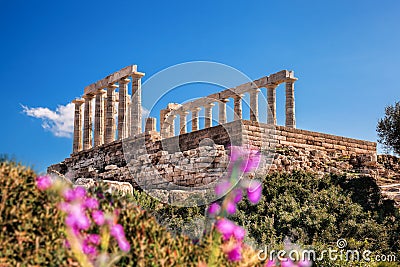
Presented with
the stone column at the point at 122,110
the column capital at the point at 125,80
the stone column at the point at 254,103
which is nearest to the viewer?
the stone column at the point at 122,110

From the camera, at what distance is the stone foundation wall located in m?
16.4

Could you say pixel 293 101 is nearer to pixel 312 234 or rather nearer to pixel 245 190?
pixel 245 190

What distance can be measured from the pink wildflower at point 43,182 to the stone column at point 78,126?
2730cm

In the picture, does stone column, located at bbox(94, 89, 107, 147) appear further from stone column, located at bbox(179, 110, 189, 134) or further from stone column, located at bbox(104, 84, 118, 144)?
stone column, located at bbox(179, 110, 189, 134)

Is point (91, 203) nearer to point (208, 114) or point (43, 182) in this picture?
point (43, 182)

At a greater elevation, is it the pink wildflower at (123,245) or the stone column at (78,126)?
the stone column at (78,126)

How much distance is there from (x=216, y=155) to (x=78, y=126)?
686 inches

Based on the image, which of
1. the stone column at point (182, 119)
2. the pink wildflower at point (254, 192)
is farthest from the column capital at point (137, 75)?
the pink wildflower at point (254, 192)

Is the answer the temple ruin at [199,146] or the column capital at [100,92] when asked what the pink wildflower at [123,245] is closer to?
the temple ruin at [199,146]

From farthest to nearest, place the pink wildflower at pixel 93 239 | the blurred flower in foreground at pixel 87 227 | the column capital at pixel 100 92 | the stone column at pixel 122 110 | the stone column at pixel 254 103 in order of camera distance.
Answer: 1. the column capital at pixel 100 92
2. the stone column at pixel 254 103
3. the stone column at pixel 122 110
4. the pink wildflower at pixel 93 239
5. the blurred flower in foreground at pixel 87 227

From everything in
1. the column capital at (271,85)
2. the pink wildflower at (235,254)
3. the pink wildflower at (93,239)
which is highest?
the column capital at (271,85)

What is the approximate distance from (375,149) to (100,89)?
1475 centimetres

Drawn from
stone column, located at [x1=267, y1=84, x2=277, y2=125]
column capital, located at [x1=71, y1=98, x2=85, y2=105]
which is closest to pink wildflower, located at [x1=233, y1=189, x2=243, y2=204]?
stone column, located at [x1=267, y1=84, x2=277, y2=125]

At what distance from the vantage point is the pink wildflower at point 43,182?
13.0ft
